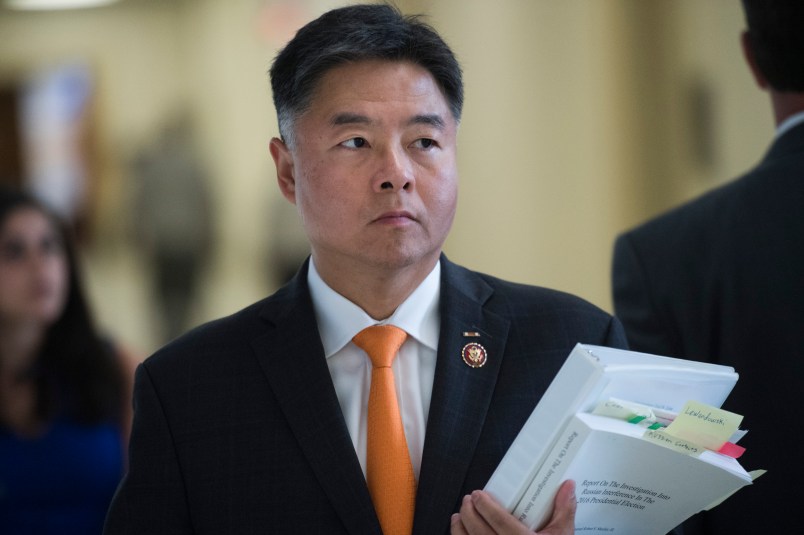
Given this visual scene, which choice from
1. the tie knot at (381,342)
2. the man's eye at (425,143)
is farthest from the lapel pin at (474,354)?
the man's eye at (425,143)

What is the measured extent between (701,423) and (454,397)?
0.43 metres

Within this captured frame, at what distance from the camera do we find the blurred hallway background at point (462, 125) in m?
8.38

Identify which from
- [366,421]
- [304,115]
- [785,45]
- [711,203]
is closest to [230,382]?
[366,421]

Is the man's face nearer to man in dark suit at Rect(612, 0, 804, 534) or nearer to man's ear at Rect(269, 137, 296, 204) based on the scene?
man's ear at Rect(269, 137, 296, 204)

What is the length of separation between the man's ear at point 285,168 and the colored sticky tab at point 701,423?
0.86 meters

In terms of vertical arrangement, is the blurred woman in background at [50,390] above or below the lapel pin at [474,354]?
below

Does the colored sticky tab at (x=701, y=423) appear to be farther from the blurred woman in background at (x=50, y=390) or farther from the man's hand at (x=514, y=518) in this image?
the blurred woman in background at (x=50, y=390)

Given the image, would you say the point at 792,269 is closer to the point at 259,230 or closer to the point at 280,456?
the point at 280,456

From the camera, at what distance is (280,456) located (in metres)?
1.71

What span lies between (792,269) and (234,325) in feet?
3.46

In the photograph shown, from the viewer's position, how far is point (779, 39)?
2.02 meters

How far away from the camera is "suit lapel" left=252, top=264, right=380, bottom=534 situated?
164 centimetres

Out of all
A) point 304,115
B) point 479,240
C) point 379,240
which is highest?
point 304,115

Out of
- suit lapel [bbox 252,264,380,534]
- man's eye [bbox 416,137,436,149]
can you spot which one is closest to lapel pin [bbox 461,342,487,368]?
suit lapel [bbox 252,264,380,534]
